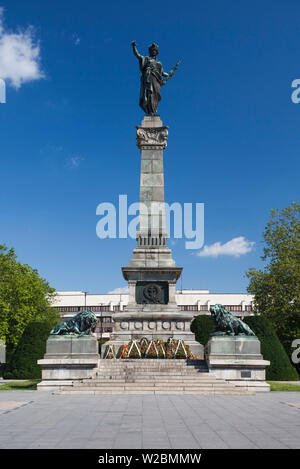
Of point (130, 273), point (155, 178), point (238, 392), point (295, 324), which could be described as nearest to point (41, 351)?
point (130, 273)

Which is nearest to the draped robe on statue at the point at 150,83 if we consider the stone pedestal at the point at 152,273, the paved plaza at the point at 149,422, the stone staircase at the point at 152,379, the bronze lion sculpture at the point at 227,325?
the stone pedestal at the point at 152,273

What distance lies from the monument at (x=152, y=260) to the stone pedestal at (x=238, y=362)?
13.1 feet

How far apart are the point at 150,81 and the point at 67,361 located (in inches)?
778

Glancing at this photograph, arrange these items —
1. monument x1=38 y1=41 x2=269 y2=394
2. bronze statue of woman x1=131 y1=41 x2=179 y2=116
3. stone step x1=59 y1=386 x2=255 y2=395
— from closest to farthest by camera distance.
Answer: stone step x1=59 y1=386 x2=255 y2=395 → monument x1=38 y1=41 x2=269 y2=394 → bronze statue of woman x1=131 y1=41 x2=179 y2=116

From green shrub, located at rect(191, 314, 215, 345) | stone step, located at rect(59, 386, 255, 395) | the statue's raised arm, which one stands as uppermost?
the statue's raised arm

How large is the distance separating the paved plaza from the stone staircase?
1.57 metres

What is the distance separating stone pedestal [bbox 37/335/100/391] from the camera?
1953cm

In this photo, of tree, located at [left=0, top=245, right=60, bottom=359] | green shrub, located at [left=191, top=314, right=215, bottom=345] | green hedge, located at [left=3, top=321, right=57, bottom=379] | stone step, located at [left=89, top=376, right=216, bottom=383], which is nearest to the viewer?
stone step, located at [left=89, top=376, right=216, bottom=383]

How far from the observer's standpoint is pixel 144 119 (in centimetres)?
3069

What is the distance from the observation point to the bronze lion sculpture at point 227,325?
68.4 ft

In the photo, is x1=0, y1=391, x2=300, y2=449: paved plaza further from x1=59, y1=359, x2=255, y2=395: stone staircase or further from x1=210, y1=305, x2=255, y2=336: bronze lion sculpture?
x1=210, y1=305, x2=255, y2=336: bronze lion sculpture

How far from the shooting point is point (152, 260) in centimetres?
2722

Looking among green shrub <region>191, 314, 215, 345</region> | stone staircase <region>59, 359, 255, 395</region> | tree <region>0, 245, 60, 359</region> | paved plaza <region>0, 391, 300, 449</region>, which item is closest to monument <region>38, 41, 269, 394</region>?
stone staircase <region>59, 359, 255, 395</region>

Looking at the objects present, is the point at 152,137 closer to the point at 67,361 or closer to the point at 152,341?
the point at 152,341
